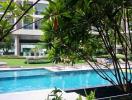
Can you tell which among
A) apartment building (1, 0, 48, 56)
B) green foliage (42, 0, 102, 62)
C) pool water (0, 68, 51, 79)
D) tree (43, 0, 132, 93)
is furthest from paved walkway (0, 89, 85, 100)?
apartment building (1, 0, 48, 56)

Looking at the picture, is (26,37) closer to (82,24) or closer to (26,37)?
(26,37)

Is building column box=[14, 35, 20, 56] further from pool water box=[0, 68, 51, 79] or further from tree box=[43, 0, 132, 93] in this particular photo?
tree box=[43, 0, 132, 93]

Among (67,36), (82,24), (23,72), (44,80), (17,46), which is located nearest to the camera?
(82,24)

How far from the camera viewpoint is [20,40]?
40812 millimetres

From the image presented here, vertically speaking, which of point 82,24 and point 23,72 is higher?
point 82,24


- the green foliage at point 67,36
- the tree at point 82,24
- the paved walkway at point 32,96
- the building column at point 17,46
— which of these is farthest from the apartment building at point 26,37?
the tree at point 82,24

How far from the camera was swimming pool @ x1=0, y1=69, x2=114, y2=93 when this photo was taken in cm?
1505

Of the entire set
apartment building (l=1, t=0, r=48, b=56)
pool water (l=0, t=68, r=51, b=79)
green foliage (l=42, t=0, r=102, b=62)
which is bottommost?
pool water (l=0, t=68, r=51, b=79)

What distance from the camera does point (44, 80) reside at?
17.1 m

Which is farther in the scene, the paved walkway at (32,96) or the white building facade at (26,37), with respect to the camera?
the white building facade at (26,37)

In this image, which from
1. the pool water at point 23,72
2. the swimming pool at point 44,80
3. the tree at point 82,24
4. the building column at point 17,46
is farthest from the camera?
the building column at point 17,46

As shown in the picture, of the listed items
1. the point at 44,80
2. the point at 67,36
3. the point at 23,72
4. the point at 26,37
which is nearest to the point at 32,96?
the point at 67,36

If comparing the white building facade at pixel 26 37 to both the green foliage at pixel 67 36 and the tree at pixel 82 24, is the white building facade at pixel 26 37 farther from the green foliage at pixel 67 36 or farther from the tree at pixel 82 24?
the tree at pixel 82 24

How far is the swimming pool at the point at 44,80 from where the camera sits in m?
15.1
